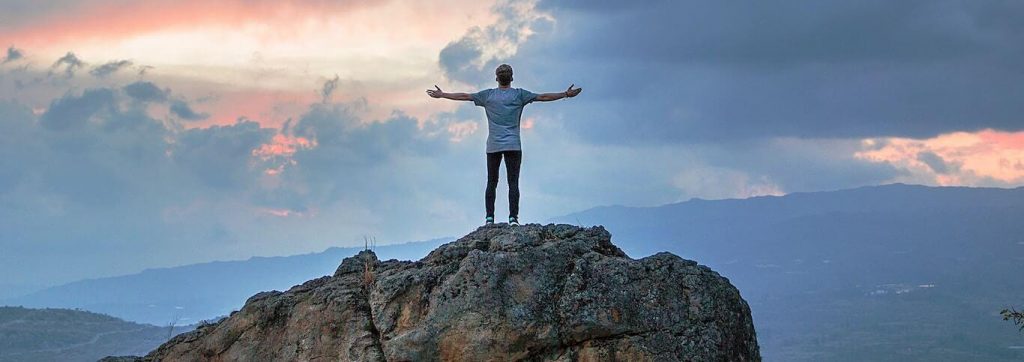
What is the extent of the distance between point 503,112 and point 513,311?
5.16m

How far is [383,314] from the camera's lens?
16.0 metres

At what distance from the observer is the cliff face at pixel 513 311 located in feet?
50.0

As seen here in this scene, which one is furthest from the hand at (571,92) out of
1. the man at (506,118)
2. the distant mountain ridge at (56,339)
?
the distant mountain ridge at (56,339)

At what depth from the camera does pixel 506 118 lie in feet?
64.2

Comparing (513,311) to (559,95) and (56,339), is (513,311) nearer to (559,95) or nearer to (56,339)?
(559,95)

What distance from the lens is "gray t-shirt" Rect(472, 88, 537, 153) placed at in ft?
63.8

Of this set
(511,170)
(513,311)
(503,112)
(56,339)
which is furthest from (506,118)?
(56,339)

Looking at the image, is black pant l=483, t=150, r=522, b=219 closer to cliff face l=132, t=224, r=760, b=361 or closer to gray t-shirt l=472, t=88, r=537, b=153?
gray t-shirt l=472, t=88, r=537, b=153

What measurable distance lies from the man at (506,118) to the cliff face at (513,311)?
2.93 m

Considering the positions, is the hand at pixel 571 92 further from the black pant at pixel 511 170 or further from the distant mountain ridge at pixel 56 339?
the distant mountain ridge at pixel 56 339

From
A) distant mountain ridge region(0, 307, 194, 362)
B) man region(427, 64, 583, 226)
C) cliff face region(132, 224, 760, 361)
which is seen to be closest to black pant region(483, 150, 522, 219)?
man region(427, 64, 583, 226)

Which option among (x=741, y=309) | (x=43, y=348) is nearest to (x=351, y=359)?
(x=741, y=309)

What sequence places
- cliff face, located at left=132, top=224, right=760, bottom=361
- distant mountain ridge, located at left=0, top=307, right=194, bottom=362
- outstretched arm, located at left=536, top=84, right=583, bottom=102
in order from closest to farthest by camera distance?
cliff face, located at left=132, top=224, right=760, bottom=361
outstretched arm, located at left=536, top=84, right=583, bottom=102
distant mountain ridge, located at left=0, top=307, right=194, bottom=362

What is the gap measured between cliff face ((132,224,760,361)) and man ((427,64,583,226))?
2926mm
